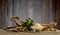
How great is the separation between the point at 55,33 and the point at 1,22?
2.32 metres

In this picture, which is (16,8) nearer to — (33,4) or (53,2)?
(33,4)

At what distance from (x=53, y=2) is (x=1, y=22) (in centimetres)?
135

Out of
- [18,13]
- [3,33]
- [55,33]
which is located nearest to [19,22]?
[3,33]

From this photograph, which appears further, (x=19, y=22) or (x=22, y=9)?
(x=22, y=9)

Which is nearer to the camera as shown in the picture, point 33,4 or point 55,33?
point 55,33

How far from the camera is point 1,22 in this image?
3.70m

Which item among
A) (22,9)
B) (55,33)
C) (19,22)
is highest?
(22,9)

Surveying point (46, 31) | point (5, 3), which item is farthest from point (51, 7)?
point (46, 31)

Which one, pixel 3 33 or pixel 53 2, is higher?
pixel 53 2

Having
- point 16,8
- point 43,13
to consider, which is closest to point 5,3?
point 16,8

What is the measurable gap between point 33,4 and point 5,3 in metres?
0.68

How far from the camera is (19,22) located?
1.62m

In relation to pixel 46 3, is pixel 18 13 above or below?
below

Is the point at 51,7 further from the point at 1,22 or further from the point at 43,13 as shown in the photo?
the point at 1,22
